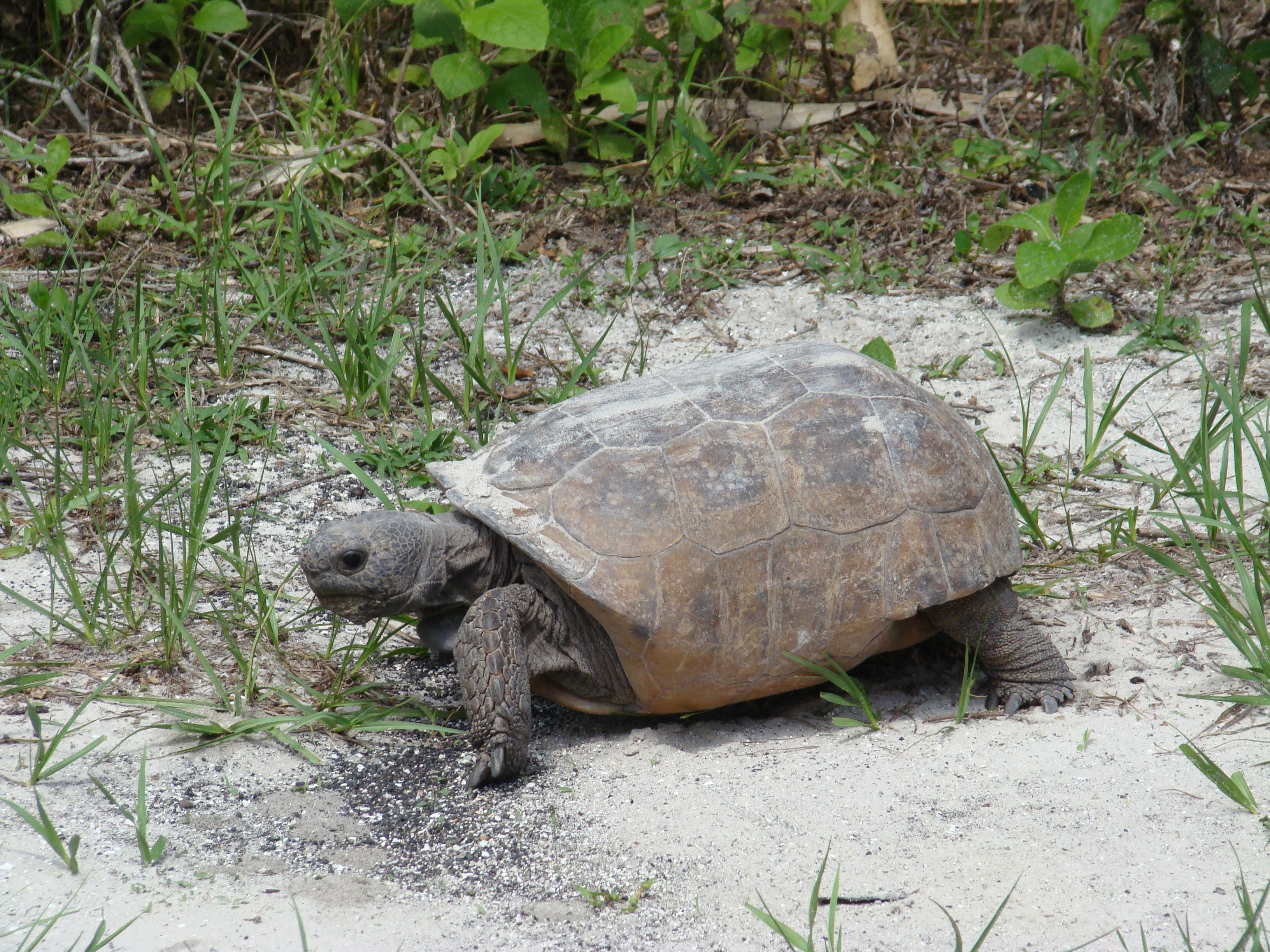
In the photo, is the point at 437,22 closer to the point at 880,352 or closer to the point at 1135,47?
the point at 880,352

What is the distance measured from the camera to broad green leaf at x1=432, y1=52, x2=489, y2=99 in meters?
5.04

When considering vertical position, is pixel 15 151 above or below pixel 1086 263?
above

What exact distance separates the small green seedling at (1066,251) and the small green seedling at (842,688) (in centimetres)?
223

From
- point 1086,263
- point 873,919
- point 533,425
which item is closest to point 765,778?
point 873,919

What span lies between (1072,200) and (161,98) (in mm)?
4587

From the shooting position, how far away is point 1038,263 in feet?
14.1

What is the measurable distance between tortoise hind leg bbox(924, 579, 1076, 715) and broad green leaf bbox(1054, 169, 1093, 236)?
2.05m

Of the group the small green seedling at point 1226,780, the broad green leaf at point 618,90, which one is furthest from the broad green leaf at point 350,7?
the small green seedling at point 1226,780

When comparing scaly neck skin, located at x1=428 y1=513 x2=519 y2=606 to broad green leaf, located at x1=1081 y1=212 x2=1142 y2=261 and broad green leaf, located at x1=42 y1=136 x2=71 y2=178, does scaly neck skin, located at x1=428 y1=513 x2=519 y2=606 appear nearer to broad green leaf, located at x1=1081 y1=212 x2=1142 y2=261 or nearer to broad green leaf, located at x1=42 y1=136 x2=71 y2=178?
broad green leaf, located at x1=1081 y1=212 x2=1142 y2=261

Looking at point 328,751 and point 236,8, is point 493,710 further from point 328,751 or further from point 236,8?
point 236,8

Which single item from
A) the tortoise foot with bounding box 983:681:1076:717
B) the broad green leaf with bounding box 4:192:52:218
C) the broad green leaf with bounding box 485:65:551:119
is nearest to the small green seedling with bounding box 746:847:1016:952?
the tortoise foot with bounding box 983:681:1076:717

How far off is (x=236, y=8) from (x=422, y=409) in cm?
289

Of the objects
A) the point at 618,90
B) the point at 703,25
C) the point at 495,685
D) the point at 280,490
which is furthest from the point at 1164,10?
the point at 495,685

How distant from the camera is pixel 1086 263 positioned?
423 centimetres
